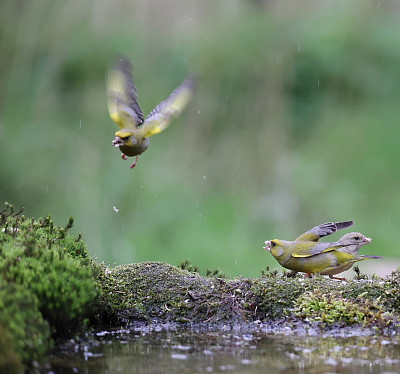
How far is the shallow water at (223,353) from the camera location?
10.7ft

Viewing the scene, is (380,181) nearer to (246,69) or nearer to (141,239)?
(246,69)

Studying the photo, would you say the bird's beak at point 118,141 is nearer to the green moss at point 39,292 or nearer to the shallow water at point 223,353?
the green moss at point 39,292

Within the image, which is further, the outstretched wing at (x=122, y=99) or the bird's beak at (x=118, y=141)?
the outstretched wing at (x=122, y=99)

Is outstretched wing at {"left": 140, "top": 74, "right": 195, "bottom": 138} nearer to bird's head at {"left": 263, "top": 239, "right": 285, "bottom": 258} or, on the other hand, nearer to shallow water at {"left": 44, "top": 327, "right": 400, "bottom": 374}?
bird's head at {"left": 263, "top": 239, "right": 285, "bottom": 258}

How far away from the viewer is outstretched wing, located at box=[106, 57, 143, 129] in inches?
204

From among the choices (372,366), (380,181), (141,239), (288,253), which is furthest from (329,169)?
(372,366)

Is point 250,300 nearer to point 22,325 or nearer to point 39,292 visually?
point 39,292

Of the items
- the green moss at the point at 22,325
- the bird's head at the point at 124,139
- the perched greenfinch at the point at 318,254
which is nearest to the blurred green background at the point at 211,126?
the bird's head at the point at 124,139

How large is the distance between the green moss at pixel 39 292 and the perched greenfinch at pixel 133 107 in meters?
1.34

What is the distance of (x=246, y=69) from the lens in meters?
11.6

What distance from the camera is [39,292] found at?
10.8ft

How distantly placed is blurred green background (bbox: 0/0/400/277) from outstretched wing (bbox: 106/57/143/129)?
11.1 ft

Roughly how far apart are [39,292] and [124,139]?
175cm

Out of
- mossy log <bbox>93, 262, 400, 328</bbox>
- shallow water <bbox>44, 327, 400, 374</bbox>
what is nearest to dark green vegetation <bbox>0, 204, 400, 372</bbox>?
mossy log <bbox>93, 262, 400, 328</bbox>
